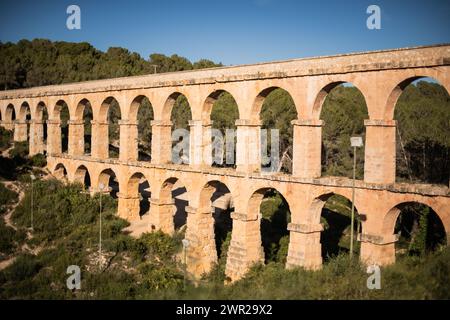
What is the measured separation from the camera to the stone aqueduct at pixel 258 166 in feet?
54.9

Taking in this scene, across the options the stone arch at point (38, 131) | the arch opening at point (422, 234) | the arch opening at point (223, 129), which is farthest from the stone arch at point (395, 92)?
the stone arch at point (38, 131)

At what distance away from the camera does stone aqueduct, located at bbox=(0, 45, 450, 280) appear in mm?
16719

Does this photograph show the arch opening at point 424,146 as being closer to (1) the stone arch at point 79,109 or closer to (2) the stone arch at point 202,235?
(2) the stone arch at point 202,235

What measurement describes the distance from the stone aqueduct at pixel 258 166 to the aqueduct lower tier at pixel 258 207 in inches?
1.5

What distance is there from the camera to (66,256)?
21.9 m

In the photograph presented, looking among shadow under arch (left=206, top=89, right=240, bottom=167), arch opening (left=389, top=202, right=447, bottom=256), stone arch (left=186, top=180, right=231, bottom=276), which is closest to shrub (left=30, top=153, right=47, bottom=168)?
shadow under arch (left=206, top=89, right=240, bottom=167)

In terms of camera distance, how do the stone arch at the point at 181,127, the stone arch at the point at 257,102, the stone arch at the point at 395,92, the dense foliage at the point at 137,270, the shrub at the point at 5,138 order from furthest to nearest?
the shrub at the point at 5,138, the stone arch at the point at 181,127, the stone arch at the point at 257,102, the stone arch at the point at 395,92, the dense foliage at the point at 137,270

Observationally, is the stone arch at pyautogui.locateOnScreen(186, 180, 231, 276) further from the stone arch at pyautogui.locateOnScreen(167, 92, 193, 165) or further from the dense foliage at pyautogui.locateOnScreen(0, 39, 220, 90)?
the dense foliage at pyautogui.locateOnScreen(0, 39, 220, 90)

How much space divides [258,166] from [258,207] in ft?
5.61

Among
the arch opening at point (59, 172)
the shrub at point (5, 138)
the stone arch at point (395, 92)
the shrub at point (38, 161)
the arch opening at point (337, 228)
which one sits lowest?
the arch opening at point (337, 228)

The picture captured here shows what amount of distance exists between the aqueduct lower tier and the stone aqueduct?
4 centimetres

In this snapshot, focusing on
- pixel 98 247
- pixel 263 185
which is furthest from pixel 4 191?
pixel 263 185

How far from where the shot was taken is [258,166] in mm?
21078

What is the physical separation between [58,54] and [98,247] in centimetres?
4079
